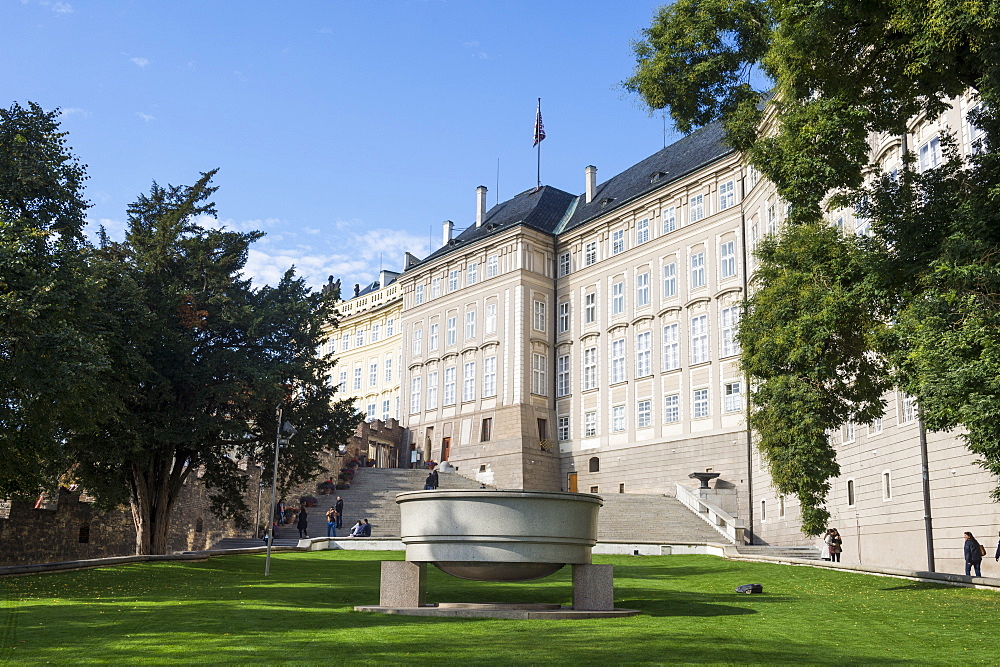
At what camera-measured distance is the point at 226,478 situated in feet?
117

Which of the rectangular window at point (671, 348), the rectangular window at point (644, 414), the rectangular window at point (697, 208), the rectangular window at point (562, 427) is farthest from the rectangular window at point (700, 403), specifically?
the rectangular window at point (562, 427)

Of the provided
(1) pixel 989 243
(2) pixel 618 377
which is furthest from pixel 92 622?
(2) pixel 618 377

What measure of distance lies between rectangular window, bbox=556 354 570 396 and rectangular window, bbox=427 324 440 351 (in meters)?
9.78

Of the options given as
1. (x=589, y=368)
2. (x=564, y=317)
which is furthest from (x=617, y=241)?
(x=589, y=368)

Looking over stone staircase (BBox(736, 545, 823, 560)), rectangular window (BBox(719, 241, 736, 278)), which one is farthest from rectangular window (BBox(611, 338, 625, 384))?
stone staircase (BBox(736, 545, 823, 560))

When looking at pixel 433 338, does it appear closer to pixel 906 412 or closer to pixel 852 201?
pixel 906 412

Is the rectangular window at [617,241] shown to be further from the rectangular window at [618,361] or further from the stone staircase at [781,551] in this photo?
the stone staircase at [781,551]

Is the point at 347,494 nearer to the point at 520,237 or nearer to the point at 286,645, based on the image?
the point at 520,237

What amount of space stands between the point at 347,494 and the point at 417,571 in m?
34.9

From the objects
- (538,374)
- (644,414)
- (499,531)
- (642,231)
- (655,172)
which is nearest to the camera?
(499,531)

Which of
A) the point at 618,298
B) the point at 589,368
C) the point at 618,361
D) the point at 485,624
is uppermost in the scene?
the point at 618,298

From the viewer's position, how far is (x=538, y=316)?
5953 centimetres

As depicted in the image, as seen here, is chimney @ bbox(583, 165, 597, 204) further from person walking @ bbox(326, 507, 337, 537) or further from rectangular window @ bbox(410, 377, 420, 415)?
person walking @ bbox(326, 507, 337, 537)

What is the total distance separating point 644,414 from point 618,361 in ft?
13.2
